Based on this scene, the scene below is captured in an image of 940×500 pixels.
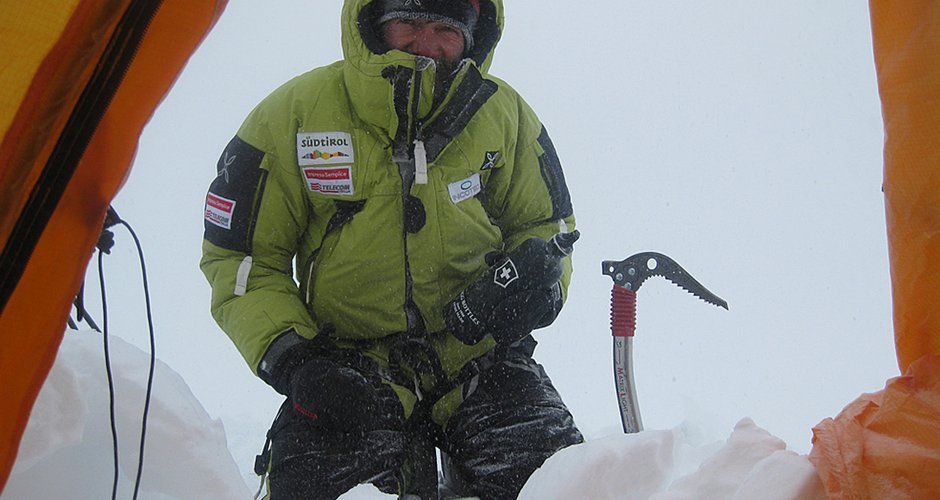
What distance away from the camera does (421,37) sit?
1.78m

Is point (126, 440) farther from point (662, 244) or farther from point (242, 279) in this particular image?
point (662, 244)

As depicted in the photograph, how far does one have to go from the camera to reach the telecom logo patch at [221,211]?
5.63ft

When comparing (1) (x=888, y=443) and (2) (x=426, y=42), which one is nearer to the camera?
(1) (x=888, y=443)

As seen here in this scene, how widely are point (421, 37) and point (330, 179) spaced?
369 mm

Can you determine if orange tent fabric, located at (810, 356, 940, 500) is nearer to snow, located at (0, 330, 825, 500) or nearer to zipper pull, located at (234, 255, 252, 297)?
snow, located at (0, 330, 825, 500)

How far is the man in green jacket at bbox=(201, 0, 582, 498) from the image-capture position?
1684 millimetres

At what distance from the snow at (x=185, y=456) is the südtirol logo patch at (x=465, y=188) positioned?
2.25 ft

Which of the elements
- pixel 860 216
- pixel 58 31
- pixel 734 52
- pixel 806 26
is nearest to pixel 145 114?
pixel 58 31

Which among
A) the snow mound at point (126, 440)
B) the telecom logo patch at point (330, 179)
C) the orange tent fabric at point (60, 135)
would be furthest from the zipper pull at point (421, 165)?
the orange tent fabric at point (60, 135)

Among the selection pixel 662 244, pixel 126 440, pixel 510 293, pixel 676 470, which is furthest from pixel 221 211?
pixel 662 244

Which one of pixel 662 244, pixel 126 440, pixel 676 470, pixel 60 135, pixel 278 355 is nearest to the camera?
pixel 60 135

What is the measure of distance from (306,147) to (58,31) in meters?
0.83

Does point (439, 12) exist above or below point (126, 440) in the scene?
above

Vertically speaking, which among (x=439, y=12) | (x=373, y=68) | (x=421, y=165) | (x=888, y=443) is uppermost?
(x=439, y=12)
